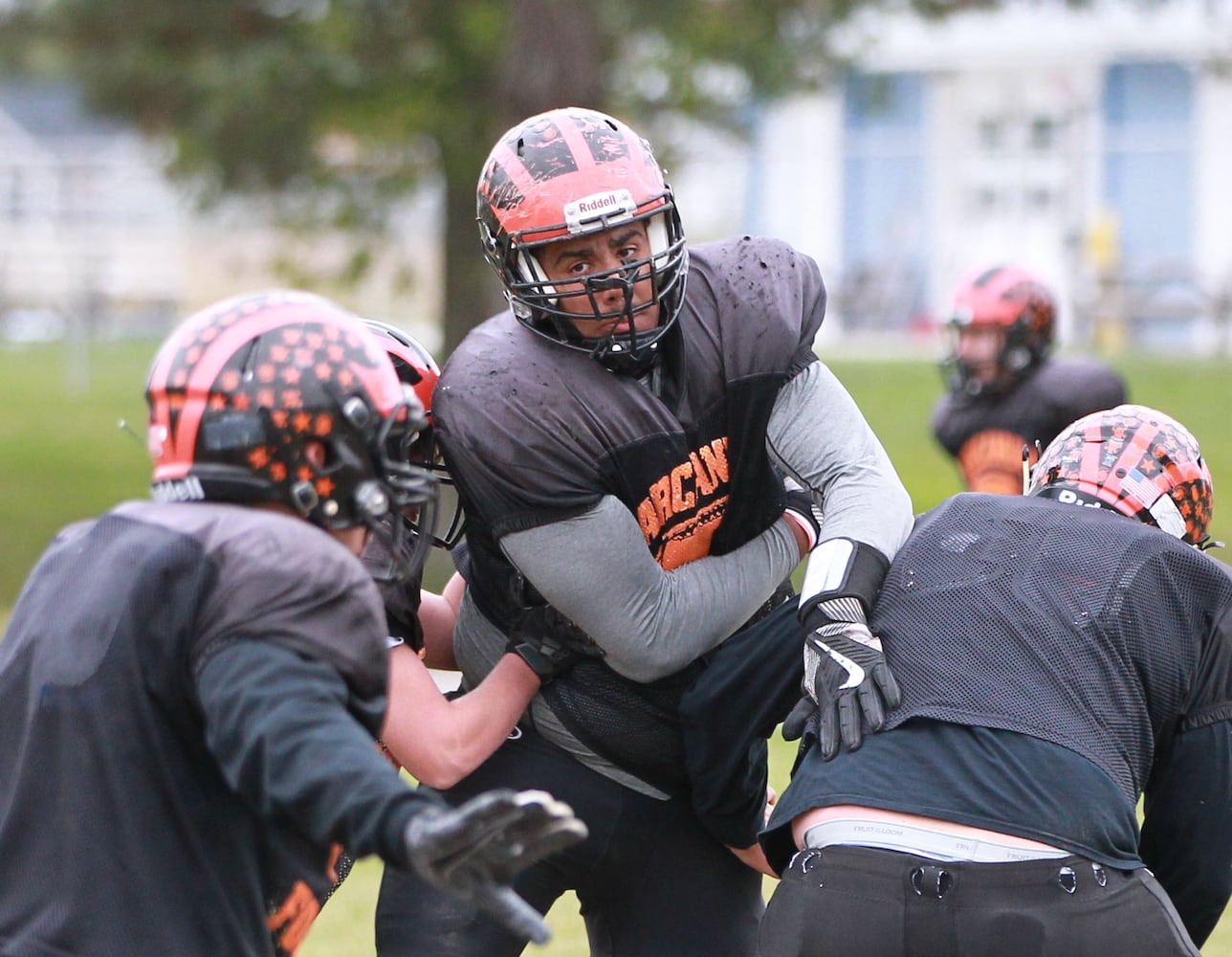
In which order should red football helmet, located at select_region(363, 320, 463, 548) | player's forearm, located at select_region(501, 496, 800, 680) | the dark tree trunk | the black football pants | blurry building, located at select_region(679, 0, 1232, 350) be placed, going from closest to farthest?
the black football pants < player's forearm, located at select_region(501, 496, 800, 680) < red football helmet, located at select_region(363, 320, 463, 548) < the dark tree trunk < blurry building, located at select_region(679, 0, 1232, 350)

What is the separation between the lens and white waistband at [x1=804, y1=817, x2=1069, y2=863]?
262cm

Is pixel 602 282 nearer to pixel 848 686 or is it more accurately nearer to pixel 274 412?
pixel 848 686

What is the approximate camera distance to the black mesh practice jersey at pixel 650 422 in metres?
3.01

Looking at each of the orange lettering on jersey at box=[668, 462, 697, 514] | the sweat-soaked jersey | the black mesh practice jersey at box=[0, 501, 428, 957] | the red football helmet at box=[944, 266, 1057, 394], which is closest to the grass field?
the red football helmet at box=[944, 266, 1057, 394]

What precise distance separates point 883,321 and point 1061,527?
2692 cm

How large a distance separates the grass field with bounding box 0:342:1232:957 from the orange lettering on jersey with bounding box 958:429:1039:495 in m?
1.34

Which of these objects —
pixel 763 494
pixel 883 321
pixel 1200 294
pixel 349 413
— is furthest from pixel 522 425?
pixel 883 321

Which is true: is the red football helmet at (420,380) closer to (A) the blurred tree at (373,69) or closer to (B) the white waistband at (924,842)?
(B) the white waistband at (924,842)

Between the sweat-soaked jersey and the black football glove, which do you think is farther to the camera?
the black football glove

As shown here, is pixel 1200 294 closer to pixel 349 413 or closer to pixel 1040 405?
pixel 1040 405

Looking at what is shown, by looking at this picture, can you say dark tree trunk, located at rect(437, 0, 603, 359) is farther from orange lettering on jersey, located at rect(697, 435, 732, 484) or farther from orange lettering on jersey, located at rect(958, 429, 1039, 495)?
orange lettering on jersey, located at rect(697, 435, 732, 484)

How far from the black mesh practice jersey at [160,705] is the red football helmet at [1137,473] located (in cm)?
141

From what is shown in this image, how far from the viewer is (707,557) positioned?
321cm

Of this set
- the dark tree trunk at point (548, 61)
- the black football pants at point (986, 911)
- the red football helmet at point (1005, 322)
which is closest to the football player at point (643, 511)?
the black football pants at point (986, 911)
